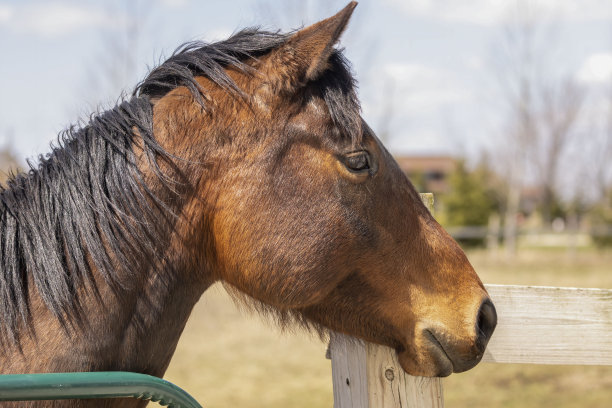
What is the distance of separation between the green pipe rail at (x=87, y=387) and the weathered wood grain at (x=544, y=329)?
4.37ft

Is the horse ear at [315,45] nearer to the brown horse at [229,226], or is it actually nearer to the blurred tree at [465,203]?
the brown horse at [229,226]

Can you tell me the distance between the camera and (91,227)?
1.86 meters

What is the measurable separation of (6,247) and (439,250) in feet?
4.90

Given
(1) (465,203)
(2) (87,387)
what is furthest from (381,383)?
(1) (465,203)

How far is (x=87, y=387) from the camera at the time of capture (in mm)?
1460

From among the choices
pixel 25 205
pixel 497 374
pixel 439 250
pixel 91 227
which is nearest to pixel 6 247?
pixel 25 205

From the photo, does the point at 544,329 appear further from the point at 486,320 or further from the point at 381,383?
the point at 381,383

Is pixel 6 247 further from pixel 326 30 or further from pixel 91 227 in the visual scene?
pixel 326 30

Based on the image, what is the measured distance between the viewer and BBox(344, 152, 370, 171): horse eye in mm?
2041

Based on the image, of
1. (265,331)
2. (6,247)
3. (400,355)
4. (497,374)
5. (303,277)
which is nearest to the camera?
(6,247)

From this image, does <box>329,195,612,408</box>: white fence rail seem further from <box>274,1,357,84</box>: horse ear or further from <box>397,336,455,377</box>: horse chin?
<box>274,1,357,84</box>: horse ear

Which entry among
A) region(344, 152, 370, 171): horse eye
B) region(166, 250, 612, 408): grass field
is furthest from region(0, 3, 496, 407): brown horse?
region(166, 250, 612, 408): grass field

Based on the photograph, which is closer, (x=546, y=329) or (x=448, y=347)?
(x=448, y=347)

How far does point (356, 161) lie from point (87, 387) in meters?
1.13
